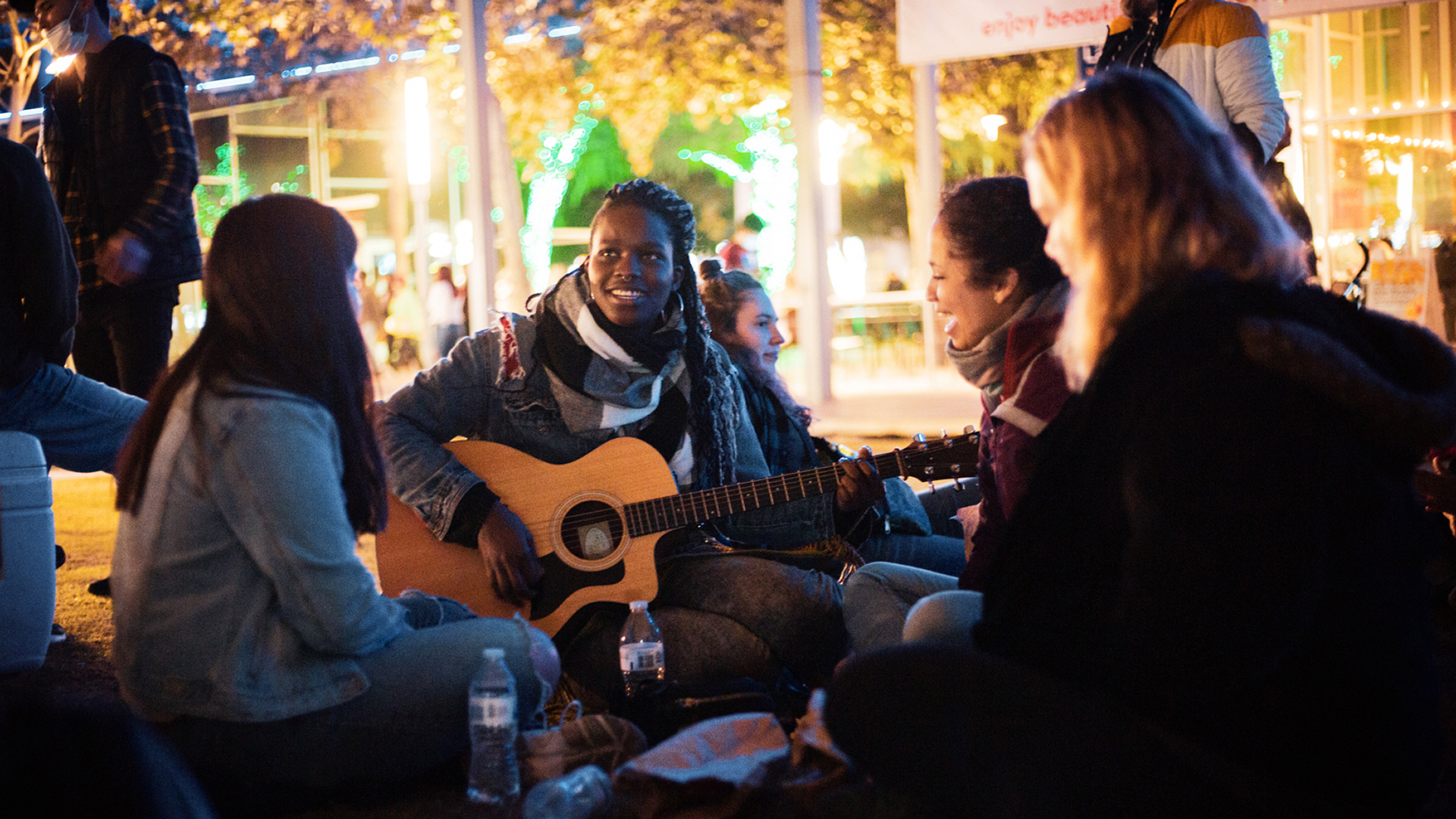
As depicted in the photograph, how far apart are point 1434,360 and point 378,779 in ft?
7.27

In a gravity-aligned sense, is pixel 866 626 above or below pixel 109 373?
below

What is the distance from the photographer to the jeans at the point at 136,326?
4641mm

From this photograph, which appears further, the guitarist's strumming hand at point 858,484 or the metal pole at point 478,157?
the metal pole at point 478,157

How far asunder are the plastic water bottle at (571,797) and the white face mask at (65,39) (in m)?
3.56

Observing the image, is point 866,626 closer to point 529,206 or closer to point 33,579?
point 33,579

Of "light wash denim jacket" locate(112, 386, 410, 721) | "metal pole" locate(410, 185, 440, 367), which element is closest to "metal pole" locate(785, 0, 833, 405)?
"light wash denim jacket" locate(112, 386, 410, 721)

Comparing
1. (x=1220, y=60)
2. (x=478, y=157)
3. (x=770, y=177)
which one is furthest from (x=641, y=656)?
(x=770, y=177)

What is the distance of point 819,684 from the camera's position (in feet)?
12.2

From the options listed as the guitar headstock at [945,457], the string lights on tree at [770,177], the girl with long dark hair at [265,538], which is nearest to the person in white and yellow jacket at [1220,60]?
the guitar headstock at [945,457]

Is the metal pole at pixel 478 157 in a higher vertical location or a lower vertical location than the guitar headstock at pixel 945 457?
higher

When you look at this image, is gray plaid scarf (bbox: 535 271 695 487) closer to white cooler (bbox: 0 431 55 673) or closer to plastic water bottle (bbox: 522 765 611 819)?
plastic water bottle (bbox: 522 765 611 819)

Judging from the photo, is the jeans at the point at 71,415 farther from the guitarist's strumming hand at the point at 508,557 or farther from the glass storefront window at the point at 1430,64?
the glass storefront window at the point at 1430,64

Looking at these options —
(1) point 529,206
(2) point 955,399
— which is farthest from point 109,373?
(1) point 529,206

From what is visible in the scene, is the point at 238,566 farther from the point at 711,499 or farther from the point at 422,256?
the point at 422,256
